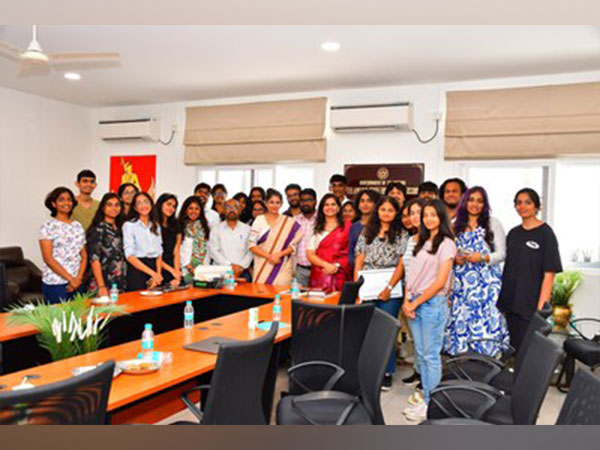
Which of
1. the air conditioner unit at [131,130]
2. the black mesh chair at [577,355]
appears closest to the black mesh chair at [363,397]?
the black mesh chair at [577,355]

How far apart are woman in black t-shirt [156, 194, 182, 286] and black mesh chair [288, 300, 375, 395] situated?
2237 millimetres

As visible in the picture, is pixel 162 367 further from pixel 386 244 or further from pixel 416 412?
pixel 386 244

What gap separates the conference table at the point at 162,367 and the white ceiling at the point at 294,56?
2.12 m

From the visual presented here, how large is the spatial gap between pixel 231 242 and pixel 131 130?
3.31 meters

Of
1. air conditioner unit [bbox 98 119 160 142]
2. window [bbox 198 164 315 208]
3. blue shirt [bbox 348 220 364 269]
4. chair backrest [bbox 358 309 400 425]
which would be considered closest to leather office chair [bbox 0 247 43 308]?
air conditioner unit [bbox 98 119 160 142]

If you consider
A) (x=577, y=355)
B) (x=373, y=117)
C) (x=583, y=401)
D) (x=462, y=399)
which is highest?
(x=373, y=117)

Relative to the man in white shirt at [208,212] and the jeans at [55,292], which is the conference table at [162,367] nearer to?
the jeans at [55,292]

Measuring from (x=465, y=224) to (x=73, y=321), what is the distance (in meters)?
2.95

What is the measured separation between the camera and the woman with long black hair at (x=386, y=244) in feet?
14.1

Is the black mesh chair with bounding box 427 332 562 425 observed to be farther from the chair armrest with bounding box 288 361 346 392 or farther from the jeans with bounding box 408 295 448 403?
the jeans with bounding box 408 295 448 403

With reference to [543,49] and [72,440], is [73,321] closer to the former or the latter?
[72,440]

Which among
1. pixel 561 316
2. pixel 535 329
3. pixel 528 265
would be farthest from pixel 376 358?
pixel 561 316

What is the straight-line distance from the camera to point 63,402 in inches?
57.7

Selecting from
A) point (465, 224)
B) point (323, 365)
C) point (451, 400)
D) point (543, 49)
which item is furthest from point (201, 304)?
point (543, 49)
